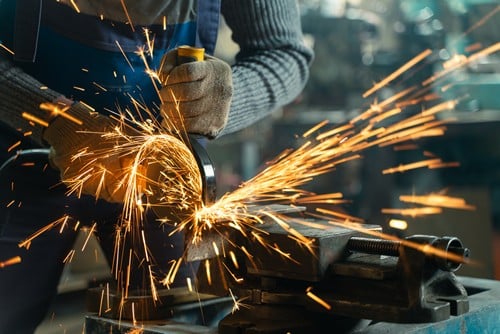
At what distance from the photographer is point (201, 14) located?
1665 millimetres

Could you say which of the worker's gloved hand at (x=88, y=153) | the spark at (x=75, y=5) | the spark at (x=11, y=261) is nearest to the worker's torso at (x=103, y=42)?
the spark at (x=75, y=5)

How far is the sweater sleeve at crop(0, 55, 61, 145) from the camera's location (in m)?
1.41

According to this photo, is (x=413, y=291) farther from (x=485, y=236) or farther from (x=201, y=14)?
(x=485, y=236)

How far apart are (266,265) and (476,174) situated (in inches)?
103

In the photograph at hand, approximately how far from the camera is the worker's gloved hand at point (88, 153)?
1308 mm

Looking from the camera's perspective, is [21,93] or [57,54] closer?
[21,93]

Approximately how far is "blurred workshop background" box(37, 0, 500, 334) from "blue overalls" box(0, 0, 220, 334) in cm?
107

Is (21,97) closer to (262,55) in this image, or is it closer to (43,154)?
(43,154)

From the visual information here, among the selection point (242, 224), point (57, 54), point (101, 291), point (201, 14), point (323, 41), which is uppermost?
point (323, 41)

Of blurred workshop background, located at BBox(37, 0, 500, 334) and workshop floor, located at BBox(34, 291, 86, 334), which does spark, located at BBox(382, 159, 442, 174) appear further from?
workshop floor, located at BBox(34, 291, 86, 334)

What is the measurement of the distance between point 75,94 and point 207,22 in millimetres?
392

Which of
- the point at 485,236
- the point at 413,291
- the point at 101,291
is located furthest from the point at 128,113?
the point at 485,236

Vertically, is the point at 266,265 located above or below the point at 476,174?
below

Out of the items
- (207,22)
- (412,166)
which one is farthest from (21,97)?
(412,166)
